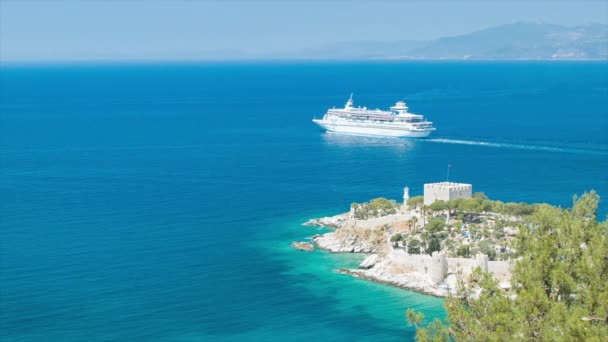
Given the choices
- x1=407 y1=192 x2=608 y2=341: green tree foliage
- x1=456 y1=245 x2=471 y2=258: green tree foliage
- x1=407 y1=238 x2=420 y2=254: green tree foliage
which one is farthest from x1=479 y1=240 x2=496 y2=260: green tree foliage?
x1=407 y1=192 x2=608 y2=341: green tree foliage

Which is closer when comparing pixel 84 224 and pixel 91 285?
pixel 91 285

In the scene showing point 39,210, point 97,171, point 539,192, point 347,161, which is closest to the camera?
point 39,210

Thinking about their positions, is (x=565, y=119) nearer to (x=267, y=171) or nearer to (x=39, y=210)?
(x=267, y=171)

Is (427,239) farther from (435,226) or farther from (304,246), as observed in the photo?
(304,246)


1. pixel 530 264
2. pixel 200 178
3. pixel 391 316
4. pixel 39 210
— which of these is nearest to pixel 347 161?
pixel 200 178

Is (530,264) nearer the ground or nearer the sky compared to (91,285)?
nearer the sky

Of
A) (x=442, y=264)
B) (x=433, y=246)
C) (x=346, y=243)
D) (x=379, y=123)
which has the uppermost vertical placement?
(x=433, y=246)

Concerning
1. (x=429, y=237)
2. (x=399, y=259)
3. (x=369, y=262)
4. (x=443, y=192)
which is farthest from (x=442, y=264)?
(x=443, y=192)
